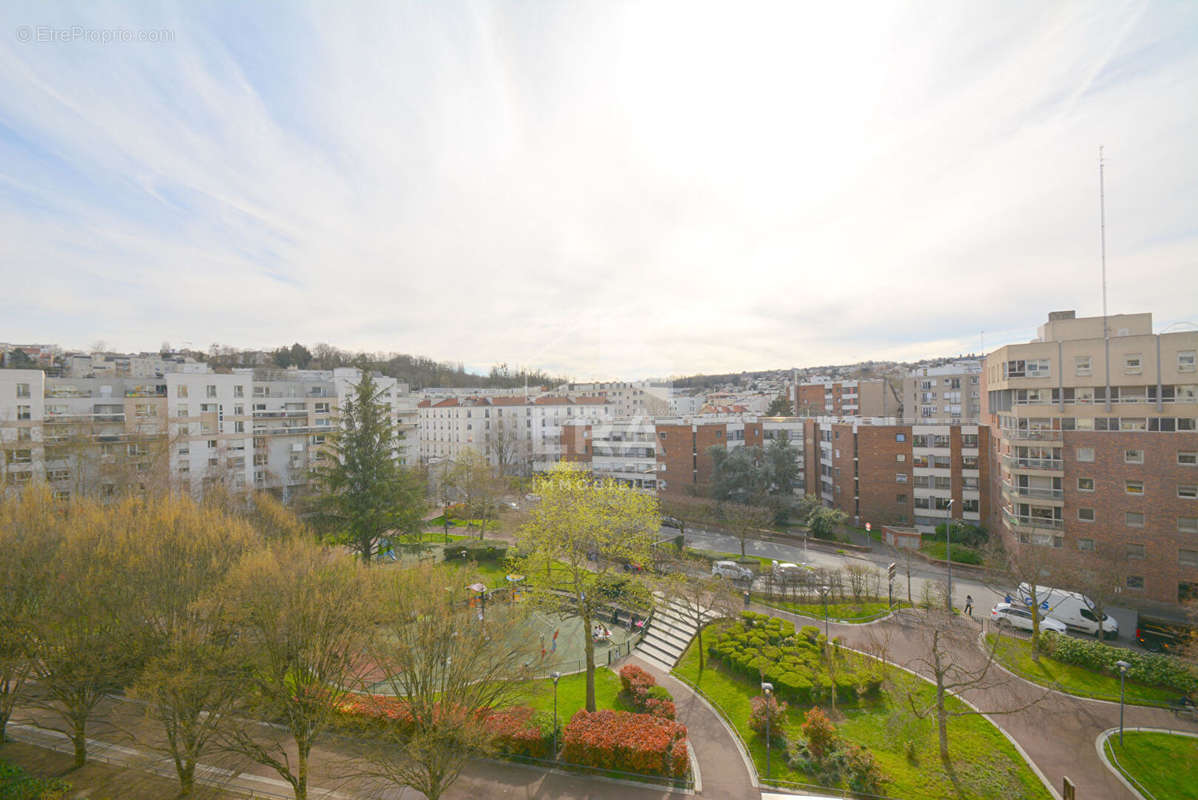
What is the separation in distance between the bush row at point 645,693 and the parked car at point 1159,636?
67.2ft

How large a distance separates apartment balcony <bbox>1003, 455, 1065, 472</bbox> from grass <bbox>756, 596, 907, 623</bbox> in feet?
38.6

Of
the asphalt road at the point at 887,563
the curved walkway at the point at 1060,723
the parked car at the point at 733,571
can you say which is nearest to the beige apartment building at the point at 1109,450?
the asphalt road at the point at 887,563

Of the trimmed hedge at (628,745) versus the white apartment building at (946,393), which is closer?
the trimmed hedge at (628,745)

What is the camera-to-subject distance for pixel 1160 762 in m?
14.4

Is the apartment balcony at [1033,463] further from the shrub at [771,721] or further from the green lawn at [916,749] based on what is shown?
the shrub at [771,721]

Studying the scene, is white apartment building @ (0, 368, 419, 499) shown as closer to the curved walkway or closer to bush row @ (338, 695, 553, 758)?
bush row @ (338, 695, 553, 758)

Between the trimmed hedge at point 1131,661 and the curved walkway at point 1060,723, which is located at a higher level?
the trimmed hedge at point 1131,661

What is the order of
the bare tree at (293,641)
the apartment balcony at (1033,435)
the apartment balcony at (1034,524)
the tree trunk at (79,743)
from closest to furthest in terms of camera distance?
the bare tree at (293,641)
the tree trunk at (79,743)
the apartment balcony at (1034,524)
the apartment balcony at (1033,435)

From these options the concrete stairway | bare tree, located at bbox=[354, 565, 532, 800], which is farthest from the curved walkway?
bare tree, located at bbox=[354, 565, 532, 800]

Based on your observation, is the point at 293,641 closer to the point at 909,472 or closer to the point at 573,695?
the point at 573,695

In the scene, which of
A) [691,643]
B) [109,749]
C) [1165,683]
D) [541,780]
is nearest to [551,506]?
[541,780]

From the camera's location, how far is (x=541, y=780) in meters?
14.1

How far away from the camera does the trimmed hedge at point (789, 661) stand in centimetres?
1750

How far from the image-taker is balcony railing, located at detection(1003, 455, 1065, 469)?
94.3ft
